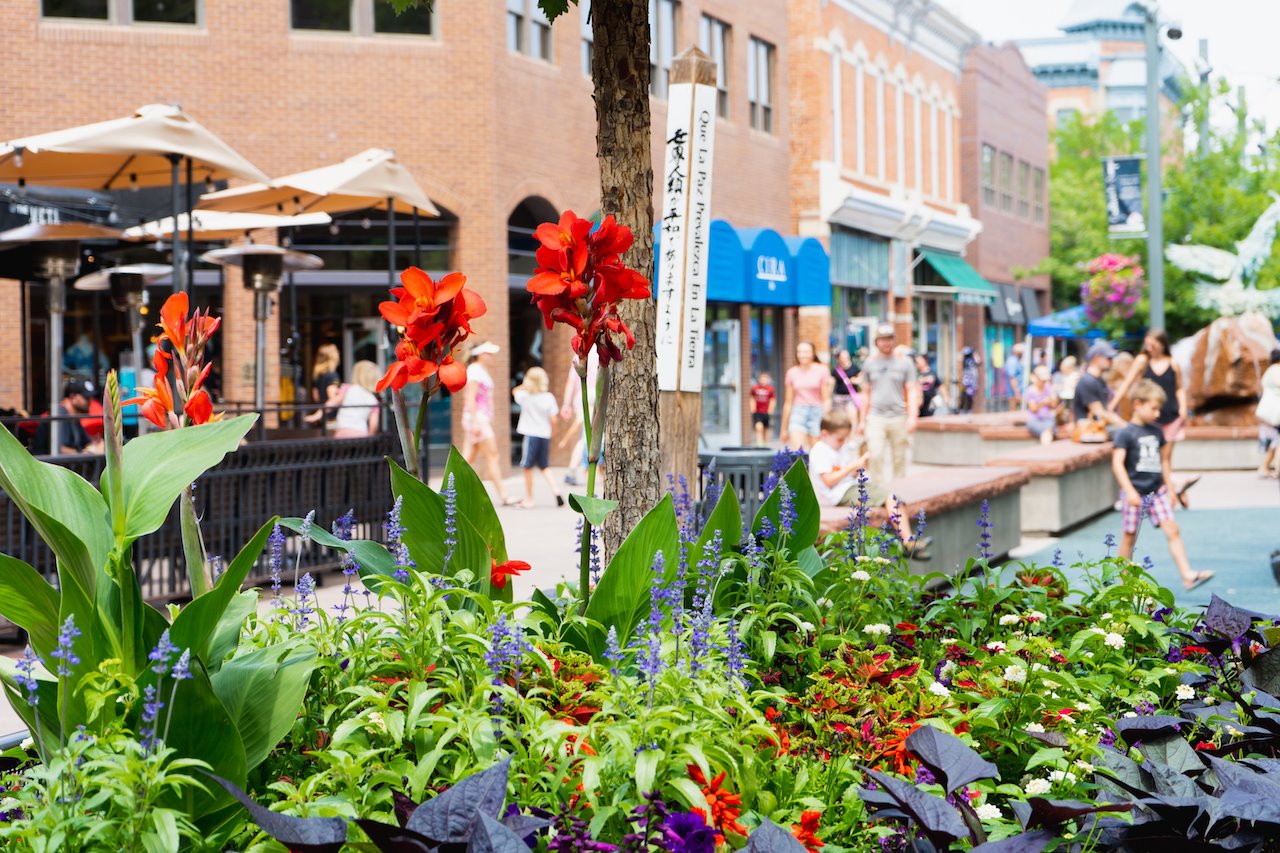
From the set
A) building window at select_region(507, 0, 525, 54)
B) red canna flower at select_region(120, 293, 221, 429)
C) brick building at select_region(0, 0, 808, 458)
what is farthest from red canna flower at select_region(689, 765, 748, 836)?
building window at select_region(507, 0, 525, 54)

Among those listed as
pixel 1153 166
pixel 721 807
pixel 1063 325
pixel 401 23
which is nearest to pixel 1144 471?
pixel 721 807

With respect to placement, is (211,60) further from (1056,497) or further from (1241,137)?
(1241,137)

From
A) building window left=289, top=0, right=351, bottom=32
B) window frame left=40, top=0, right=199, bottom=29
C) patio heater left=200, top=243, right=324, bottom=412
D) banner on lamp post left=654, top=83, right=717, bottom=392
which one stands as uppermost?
building window left=289, top=0, right=351, bottom=32

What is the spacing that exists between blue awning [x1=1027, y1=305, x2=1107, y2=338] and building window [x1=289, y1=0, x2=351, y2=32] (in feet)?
75.6

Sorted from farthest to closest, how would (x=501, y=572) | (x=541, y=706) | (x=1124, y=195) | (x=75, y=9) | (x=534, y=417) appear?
(x=1124, y=195)
(x=75, y=9)
(x=534, y=417)
(x=501, y=572)
(x=541, y=706)

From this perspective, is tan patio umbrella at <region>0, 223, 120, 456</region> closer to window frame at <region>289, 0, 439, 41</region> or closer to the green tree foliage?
window frame at <region>289, 0, 439, 41</region>

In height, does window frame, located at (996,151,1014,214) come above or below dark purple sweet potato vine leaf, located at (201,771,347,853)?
above

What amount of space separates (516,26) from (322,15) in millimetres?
2979

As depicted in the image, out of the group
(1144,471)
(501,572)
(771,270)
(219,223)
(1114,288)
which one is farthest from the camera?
(1114,288)

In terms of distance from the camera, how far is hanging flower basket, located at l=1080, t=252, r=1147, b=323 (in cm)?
3095

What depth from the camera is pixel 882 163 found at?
36.4 meters

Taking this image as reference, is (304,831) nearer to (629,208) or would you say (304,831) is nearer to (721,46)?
(629,208)

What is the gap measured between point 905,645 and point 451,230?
18.1 m

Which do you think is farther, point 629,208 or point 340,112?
point 340,112
